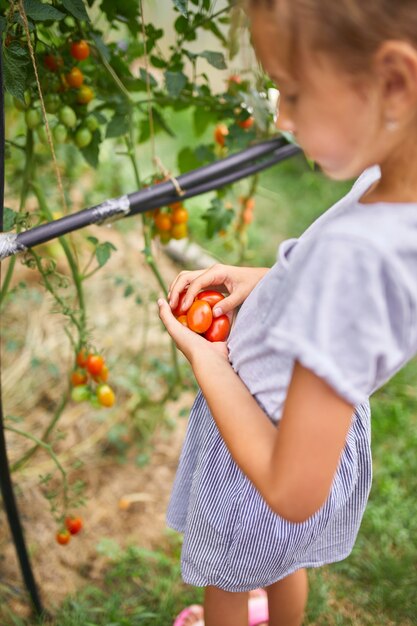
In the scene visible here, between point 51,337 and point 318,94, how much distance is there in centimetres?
191

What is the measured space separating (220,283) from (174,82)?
523 mm

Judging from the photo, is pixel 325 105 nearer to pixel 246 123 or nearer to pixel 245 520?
pixel 245 520

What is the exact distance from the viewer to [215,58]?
1.31 metres

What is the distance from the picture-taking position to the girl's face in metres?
0.62

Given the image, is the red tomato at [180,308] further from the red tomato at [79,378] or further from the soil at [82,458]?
the soil at [82,458]

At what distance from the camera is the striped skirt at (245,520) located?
958mm

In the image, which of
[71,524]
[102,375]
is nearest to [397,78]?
[102,375]

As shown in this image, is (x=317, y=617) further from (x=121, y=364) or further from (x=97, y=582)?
(x=121, y=364)

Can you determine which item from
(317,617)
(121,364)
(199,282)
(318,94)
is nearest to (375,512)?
(317,617)

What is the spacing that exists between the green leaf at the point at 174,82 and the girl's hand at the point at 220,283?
49cm

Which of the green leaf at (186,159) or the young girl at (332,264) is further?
the green leaf at (186,159)

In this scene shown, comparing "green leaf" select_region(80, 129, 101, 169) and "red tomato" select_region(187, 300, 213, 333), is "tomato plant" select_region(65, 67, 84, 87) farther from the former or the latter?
"red tomato" select_region(187, 300, 213, 333)

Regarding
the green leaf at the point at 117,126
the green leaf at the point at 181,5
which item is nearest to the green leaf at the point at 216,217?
the green leaf at the point at 117,126

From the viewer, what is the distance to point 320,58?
24.4 inches
